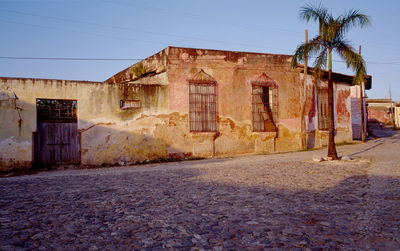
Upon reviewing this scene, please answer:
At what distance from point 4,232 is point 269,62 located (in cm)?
1248

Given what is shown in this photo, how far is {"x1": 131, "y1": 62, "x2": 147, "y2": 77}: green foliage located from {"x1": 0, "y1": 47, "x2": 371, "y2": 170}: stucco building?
47 mm

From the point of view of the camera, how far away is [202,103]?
1254cm

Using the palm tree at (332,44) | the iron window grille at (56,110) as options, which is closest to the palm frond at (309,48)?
the palm tree at (332,44)

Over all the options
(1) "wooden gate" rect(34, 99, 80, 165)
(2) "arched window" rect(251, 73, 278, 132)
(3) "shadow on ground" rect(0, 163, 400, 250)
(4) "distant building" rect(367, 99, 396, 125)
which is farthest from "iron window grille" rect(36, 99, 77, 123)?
(4) "distant building" rect(367, 99, 396, 125)

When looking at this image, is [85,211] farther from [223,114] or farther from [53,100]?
[223,114]

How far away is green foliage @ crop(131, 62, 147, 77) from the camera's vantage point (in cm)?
1343

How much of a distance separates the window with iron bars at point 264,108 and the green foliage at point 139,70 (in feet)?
16.5

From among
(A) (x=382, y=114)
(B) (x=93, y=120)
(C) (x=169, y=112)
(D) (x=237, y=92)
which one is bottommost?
(B) (x=93, y=120)

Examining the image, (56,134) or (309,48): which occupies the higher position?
(309,48)

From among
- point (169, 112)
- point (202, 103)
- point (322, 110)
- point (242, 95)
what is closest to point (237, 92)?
point (242, 95)

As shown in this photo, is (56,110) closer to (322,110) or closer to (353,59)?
(353,59)

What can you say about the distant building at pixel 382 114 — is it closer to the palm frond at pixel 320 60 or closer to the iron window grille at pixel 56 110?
the palm frond at pixel 320 60

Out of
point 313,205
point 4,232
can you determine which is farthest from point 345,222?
point 4,232

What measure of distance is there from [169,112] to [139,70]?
2.98 metres
